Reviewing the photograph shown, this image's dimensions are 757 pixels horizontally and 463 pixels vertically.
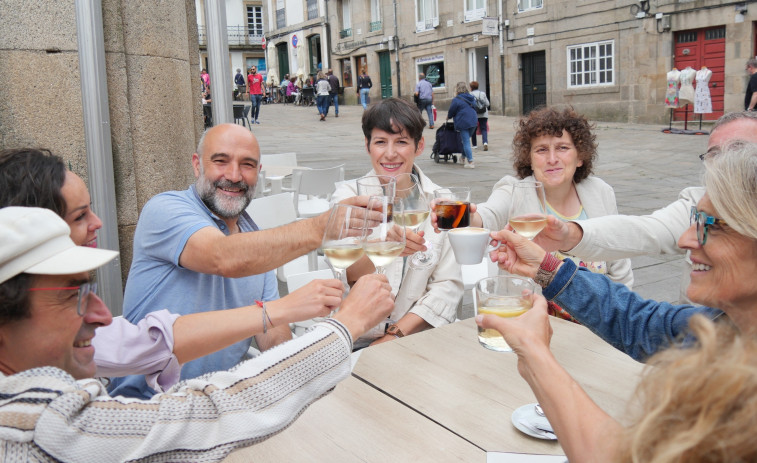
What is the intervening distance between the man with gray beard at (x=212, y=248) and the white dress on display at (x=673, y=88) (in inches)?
663

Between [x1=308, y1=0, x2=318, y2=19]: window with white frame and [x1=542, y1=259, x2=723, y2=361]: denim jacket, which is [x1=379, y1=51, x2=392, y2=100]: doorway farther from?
[x1=542, y1=259, x2=723, y2=361]: denim jacket

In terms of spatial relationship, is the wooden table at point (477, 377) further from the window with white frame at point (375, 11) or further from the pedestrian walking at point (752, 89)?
the window with white frame at point (375, 11)

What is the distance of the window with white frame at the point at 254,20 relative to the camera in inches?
1679

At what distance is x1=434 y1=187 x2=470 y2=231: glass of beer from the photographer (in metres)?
2.20

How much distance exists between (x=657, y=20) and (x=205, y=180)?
18.6 metres

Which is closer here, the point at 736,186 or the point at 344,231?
the point at 736,186

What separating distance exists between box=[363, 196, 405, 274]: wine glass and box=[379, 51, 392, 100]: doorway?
2762 cm

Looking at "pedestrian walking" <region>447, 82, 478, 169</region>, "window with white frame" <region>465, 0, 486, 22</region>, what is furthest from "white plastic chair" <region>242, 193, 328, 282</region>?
"window with white frame" <region>465, 0, 486, 22</region>

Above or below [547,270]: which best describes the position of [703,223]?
above

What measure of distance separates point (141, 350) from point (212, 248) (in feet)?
1.42

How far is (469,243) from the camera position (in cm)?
208

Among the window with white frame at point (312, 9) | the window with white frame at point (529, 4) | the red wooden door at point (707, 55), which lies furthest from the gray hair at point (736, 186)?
the window with white frame at point (312, 9)

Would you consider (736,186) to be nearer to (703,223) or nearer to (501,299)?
(703,223)

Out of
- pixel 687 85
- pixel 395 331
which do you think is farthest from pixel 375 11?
pixel 395 331
